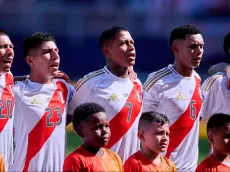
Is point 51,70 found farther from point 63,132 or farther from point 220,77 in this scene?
point 220,77

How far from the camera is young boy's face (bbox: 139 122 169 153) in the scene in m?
6.89

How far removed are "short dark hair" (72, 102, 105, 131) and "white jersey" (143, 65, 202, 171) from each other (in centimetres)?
103

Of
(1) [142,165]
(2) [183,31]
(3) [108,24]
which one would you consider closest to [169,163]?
(1) [142,165]

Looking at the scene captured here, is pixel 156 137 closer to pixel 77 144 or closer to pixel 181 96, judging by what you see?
pixel 181 96

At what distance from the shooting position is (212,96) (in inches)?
313

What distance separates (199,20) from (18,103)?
363 inches

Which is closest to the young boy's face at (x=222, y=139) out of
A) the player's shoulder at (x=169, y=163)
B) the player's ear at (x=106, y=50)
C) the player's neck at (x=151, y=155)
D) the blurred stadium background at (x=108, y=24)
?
the player's shoulder at (x=169, y=163)

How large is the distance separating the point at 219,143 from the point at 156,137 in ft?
2.03

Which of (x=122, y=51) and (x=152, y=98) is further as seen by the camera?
(x=152, y=98)

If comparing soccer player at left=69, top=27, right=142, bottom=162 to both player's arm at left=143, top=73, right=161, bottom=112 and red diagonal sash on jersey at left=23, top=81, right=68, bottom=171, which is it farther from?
red diagonal sash on jersey at left=23, top=81, right=68, bottom=171

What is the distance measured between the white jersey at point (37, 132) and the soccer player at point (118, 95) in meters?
0.34

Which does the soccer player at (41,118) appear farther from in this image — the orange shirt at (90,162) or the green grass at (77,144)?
the green grass at (77,144)

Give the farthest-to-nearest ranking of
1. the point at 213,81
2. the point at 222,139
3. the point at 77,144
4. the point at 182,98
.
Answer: the point at 77,144
the point at 213,81
the point at 182,98
the point at 222,139

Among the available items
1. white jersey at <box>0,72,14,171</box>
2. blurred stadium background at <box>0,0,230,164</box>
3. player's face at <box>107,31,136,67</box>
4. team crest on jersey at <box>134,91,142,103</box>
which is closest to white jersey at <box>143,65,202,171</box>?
team crest on jersey at <box>134,91,142,103</box>
